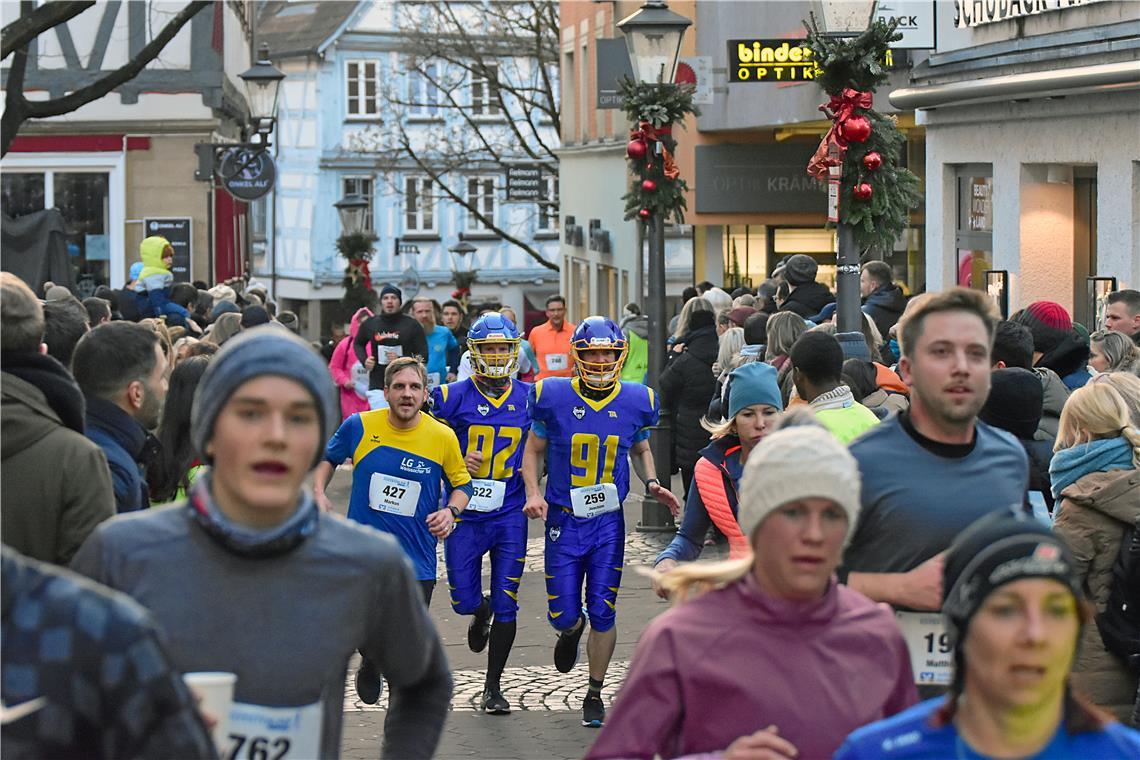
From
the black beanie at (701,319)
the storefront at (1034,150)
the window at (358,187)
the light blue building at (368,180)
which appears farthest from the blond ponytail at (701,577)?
the window at (358,187)

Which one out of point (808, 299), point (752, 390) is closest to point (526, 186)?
point (808, 299)

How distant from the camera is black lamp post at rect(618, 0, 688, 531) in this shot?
54.1 ft

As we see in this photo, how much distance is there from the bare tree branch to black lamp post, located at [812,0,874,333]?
7321 millimetres

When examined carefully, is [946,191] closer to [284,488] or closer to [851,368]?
[851,368]

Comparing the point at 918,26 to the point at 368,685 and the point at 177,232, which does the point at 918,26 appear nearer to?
the point at 368,685

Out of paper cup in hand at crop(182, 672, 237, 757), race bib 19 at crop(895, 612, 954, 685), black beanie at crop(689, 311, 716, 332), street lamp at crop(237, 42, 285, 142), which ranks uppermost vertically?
street lamp at crop(237, 42, 285, 142)

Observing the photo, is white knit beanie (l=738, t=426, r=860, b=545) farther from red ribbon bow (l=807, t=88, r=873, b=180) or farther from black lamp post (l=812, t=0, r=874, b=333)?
red ribbon bow (l=807, t=88, r=873, b=180)

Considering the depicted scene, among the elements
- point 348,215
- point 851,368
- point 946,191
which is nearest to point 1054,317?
point 851,368

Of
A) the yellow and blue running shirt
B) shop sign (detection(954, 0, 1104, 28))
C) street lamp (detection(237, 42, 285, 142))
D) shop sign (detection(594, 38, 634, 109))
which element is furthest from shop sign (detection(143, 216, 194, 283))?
the yellow and blue running shirt

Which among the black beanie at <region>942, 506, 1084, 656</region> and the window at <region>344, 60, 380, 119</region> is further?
the window at <region>344, 60, 380, 119</region>

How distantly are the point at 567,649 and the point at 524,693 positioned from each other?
1.27ft

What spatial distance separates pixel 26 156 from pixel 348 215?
21.9 feet

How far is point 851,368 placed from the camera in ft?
29.8

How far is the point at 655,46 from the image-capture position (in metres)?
16.9
